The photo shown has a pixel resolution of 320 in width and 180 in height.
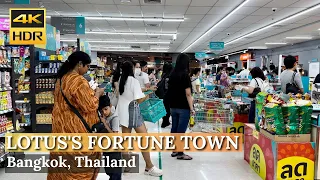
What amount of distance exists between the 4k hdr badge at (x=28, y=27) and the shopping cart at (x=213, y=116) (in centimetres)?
330

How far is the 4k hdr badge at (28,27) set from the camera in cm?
570

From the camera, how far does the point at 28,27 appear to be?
594 cm

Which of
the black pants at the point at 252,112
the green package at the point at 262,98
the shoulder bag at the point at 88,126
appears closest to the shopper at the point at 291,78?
the black pants at the point at 252,112

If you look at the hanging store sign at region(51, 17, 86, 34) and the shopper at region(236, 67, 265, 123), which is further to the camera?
the hanging store sign at region(51, 17, 86, 34)

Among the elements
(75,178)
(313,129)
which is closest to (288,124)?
(313,129)

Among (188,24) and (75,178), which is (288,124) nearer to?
(75,178)

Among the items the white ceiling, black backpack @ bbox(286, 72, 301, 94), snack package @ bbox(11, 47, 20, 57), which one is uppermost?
the white ceiling

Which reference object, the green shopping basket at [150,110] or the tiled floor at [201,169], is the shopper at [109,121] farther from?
the green shopping basket at [150,110]

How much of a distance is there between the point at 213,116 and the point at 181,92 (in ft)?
2.59

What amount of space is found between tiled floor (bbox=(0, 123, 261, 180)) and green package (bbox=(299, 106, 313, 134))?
947 mm

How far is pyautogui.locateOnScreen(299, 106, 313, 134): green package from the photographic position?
3355mm

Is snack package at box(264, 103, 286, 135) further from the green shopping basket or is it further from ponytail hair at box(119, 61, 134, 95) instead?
ponytail hair at box(119, 61, 134, 95)

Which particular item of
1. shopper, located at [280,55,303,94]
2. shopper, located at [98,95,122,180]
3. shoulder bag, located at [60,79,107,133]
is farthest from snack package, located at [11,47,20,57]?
shopper, located at [280,55,303,94]

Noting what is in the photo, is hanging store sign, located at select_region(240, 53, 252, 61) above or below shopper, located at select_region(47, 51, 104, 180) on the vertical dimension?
above
